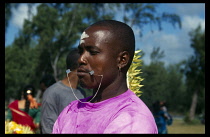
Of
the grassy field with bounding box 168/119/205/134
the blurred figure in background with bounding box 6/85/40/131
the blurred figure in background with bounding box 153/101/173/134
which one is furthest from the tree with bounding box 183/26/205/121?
the blurred figure in background with bounding box 6/85/40/131

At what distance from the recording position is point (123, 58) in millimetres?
1798

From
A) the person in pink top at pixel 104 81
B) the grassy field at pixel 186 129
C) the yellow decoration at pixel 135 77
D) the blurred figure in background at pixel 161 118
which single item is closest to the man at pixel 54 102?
the yellow decoration at pixel 135 77

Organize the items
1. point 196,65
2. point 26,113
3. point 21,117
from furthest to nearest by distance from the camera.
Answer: point 196,65, point 26,113, point 21,117

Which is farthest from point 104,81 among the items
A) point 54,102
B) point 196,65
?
point 196,65

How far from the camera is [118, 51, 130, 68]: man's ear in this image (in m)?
1.78

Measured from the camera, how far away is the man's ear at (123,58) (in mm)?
1782

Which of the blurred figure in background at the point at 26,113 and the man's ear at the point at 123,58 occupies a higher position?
the man's ear at the point at 123,58

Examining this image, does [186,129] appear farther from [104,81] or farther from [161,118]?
[104,81]

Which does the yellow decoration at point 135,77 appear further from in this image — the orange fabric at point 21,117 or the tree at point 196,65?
the tree at point 196,65

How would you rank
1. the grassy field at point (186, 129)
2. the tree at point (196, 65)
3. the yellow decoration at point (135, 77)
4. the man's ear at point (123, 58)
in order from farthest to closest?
the tree at point (196, 65) < the grassy field at point (186, 129) < the yellow decoration at point (135, 77) < the man's ear at point (123, 58)

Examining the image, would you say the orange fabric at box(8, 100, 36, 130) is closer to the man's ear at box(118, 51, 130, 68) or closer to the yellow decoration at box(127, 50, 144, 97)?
the yellow decoration at box(127, 50, 144, 97)

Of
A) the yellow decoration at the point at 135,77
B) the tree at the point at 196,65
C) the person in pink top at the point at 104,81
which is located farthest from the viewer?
the tree at the point at 196,65

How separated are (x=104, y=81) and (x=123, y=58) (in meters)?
0.17
